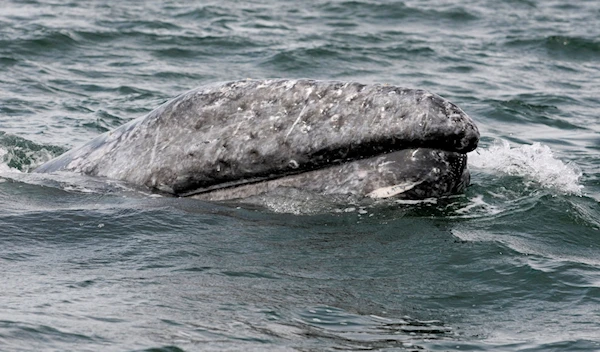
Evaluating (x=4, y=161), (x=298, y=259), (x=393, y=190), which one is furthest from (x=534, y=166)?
(x=4, y=161)

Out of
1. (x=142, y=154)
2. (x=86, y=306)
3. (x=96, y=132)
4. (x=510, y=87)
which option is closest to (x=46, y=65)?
(x=96, y=132)

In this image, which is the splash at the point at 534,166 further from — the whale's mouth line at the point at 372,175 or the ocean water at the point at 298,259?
the whale's mouth line at the point at 372,175

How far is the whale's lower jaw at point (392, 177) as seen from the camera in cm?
806

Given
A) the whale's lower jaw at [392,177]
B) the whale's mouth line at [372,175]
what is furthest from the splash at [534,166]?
the whale's mouth line at [372,175]

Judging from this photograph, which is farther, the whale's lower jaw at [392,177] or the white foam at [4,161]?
the white foam at [4,161]

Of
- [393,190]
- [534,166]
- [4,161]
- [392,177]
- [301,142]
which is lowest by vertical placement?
[4,161]

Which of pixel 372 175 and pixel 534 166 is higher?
pixel 372 175

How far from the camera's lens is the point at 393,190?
26.7 feet

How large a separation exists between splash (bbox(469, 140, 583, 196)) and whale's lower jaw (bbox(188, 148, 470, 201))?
174cm

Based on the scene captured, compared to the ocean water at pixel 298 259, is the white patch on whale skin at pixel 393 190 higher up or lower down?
higher up

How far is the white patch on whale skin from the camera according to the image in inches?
319

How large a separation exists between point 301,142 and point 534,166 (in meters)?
2.98

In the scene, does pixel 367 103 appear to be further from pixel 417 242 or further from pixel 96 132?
pixel 96 132

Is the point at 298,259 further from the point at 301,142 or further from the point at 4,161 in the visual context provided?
the point at 4,161
